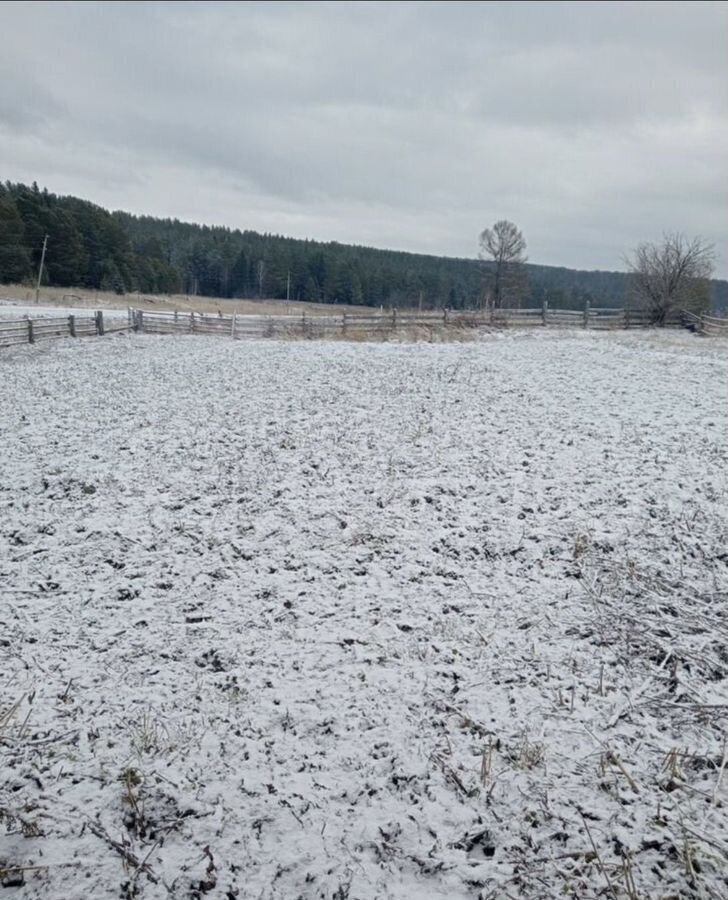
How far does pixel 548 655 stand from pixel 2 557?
608cm

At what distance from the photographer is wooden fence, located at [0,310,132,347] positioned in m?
21.2

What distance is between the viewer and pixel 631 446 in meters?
8.97

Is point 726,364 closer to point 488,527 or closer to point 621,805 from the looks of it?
point 488,527

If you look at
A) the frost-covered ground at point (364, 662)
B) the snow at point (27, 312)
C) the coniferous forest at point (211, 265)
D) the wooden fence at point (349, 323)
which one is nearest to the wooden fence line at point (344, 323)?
the wooden fence at point (349, 323)

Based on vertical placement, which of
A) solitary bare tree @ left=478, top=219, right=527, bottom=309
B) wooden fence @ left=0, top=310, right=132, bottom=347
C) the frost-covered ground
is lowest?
the frost-covered ground

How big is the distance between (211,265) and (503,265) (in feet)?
219

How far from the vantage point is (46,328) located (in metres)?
23.2

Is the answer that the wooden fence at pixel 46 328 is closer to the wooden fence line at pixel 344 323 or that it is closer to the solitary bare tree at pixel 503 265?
the wooden fence line at pixel 344 323

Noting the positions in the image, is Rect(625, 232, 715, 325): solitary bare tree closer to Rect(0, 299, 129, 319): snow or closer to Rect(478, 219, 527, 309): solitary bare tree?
Rect(478, 219, 527, 309): solitary bare tree

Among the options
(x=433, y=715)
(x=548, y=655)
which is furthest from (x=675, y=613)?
(x=433, y=715)

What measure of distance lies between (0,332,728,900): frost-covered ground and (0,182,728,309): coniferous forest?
40983 millimetres

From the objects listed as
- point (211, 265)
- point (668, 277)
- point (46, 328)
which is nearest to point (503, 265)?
point (668, 277)

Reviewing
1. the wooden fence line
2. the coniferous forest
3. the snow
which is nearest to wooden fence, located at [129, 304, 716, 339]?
the wooden fence line

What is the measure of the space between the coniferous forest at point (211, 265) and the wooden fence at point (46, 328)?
35450 millimetres
